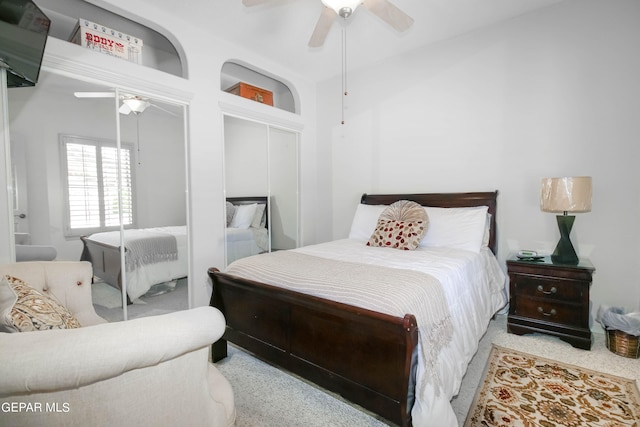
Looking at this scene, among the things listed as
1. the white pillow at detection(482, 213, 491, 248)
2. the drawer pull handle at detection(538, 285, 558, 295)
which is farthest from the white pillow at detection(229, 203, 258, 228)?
the drawer pull handle at detection(538, 285, 558, 295)

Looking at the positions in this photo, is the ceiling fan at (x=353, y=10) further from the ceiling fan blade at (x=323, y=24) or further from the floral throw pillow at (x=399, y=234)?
the floral throw pillow at (x=399, y=234)

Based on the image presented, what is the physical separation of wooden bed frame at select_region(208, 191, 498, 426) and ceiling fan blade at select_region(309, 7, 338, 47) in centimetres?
195

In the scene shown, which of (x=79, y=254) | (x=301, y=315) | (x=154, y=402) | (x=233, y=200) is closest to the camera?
(x=154, y=402)

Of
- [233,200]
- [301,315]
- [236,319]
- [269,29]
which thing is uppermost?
[269,29]

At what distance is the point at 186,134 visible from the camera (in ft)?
9.66

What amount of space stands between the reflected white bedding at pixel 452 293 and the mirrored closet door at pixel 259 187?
1106 mm

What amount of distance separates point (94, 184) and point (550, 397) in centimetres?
345

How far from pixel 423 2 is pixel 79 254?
3470mm

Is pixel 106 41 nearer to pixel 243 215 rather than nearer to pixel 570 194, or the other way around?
pixel 243 215

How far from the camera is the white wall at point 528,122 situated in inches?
98.0

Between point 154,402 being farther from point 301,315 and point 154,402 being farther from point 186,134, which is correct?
point 186,134

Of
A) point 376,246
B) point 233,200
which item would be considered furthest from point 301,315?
point 233,200

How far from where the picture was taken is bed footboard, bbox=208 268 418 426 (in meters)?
1.42

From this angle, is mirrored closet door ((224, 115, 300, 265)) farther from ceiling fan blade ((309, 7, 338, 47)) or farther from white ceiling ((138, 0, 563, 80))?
ceiling fan blade ((309, 7, 338, 47))
